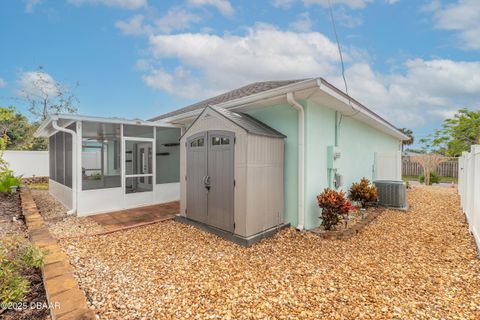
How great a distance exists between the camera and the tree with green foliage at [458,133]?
63.2ft

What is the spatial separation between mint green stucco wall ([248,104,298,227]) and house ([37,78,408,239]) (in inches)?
0.9

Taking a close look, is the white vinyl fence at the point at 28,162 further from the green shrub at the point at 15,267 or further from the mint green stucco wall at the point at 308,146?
the mint green stucco wall at the point at 308,146

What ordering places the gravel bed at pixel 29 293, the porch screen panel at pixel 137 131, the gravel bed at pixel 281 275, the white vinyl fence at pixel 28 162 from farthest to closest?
1. the white vinyl fence at pixel 28 162
2. the porch screen panel at pixel 137 131
3. the gravel bed at pixel 281 275
4. the gravel bed at pixel 29 293

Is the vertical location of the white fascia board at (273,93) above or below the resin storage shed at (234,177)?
above

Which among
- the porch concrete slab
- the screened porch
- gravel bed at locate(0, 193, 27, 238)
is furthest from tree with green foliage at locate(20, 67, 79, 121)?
the porch concrete slab

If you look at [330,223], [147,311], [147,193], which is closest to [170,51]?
[147,193]

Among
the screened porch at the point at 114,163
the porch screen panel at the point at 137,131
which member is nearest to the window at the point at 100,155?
the screened porch at the point at 114,163

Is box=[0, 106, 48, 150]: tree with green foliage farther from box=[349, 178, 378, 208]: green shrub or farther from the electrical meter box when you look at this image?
box=[349, 178, 378, 208]: green shrub

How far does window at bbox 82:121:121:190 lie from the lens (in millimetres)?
6699

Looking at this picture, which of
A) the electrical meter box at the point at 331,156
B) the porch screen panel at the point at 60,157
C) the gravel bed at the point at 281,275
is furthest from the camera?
the porch screen panel at the point at 60,157

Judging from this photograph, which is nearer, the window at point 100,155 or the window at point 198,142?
the window at point 198,142

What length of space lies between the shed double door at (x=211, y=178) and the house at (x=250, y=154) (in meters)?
0.12

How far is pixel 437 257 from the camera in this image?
372cm

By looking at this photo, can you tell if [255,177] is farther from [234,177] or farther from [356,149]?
[356,149]
